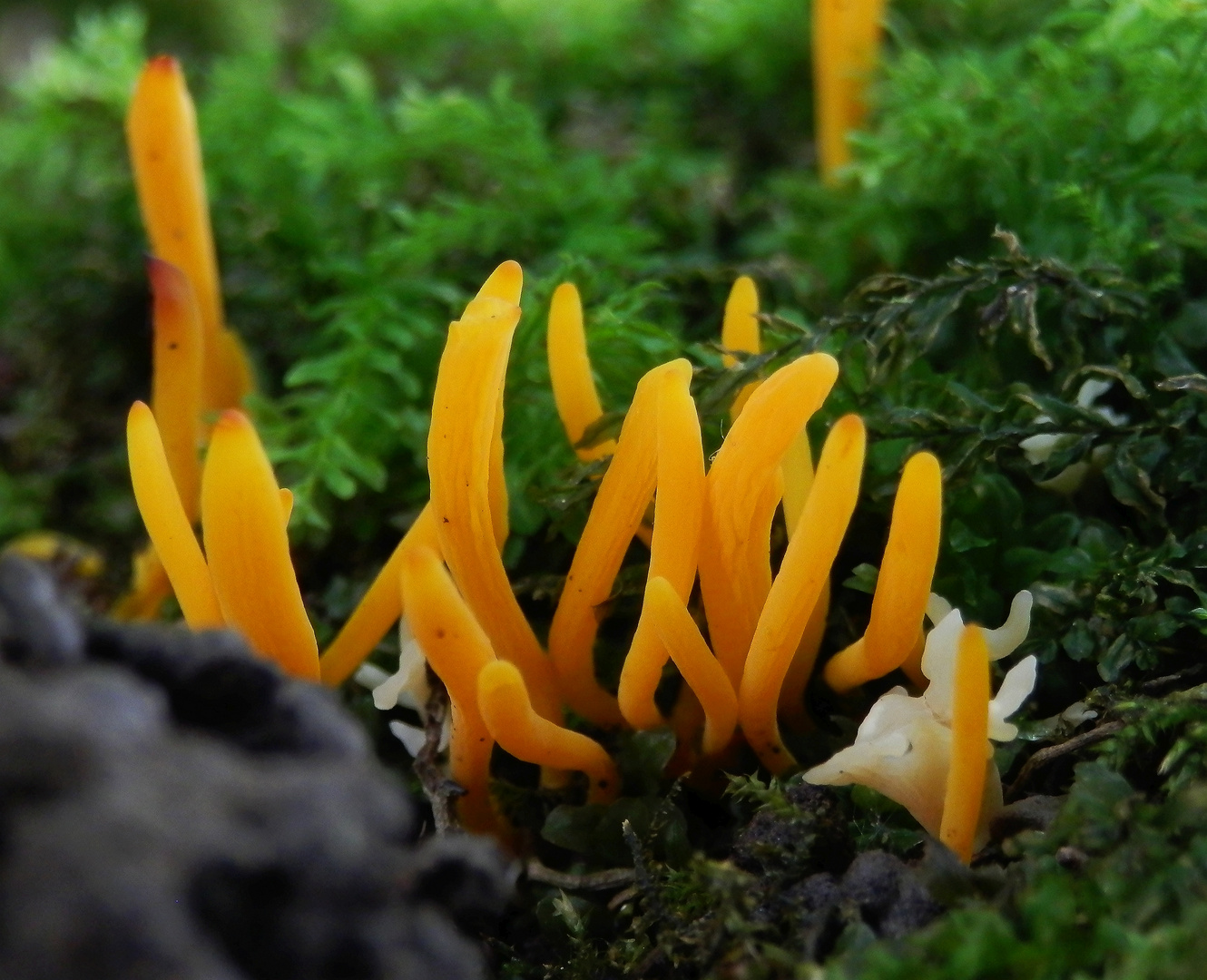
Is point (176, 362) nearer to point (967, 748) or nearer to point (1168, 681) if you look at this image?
point (967, 748)

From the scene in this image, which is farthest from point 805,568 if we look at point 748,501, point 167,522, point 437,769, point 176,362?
point 176,362

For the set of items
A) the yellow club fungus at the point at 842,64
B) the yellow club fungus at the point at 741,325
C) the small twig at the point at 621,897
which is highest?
the yellow club fungus at the point at 842,64

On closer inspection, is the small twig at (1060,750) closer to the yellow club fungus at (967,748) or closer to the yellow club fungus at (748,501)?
the yellow club fungus at (967,748)

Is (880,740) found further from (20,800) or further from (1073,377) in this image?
(20,800)

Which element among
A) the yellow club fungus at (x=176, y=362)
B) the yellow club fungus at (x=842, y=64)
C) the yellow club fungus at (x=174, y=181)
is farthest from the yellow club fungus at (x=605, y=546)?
the yellow club fungus at (x=842, y=64)

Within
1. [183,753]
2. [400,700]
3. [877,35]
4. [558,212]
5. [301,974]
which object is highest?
[877,35]

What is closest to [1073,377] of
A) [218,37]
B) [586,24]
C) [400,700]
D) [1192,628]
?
[1192,628]
